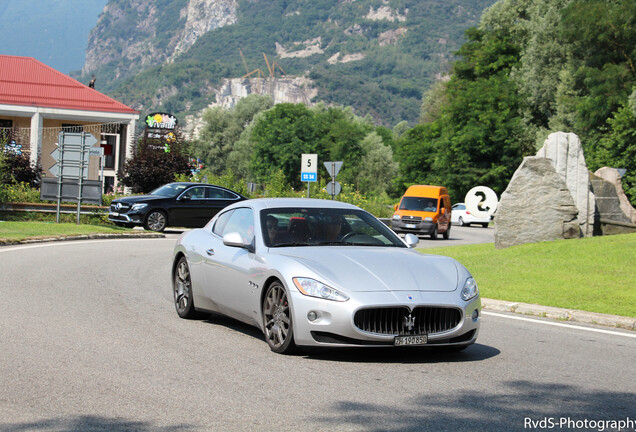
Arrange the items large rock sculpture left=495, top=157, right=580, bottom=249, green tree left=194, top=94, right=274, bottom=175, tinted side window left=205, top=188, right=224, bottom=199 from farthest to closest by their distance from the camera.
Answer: green tree left=194, top=94, right=274, bottom=175, tinted side window left=205, top=188, right=224, bottom=199, large rock sculpture left=495, top=157, right=580, bottom=249

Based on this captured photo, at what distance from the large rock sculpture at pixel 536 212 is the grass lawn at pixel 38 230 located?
1275cm

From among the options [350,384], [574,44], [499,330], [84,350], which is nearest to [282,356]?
[350,384]

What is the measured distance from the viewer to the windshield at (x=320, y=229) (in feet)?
27.6

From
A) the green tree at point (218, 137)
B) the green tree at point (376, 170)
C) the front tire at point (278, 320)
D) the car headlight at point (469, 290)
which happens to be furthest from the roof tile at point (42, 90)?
the car headlight at point (469, 290)

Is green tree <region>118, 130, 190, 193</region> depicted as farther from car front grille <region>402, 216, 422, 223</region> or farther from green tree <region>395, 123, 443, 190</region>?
green tree <region>395, 123, 443, 190</region>

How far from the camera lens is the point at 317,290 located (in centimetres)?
723

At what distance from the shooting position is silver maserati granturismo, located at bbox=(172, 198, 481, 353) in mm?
7129

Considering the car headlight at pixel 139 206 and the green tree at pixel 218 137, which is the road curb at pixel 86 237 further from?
the green tree at pixel 218 137

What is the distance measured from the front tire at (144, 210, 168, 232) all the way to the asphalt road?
1914 centimetres

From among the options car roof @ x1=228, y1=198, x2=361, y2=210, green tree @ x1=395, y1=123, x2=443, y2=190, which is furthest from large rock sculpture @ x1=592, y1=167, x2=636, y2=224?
green tree @ x1=395, y1=123, x2=443, y2=190

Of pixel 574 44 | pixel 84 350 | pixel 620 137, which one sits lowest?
pixel 84 350

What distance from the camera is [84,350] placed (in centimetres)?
759

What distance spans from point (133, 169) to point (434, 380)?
137 ft

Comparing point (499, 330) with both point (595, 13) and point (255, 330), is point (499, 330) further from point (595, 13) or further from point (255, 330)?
point (595, 13)
